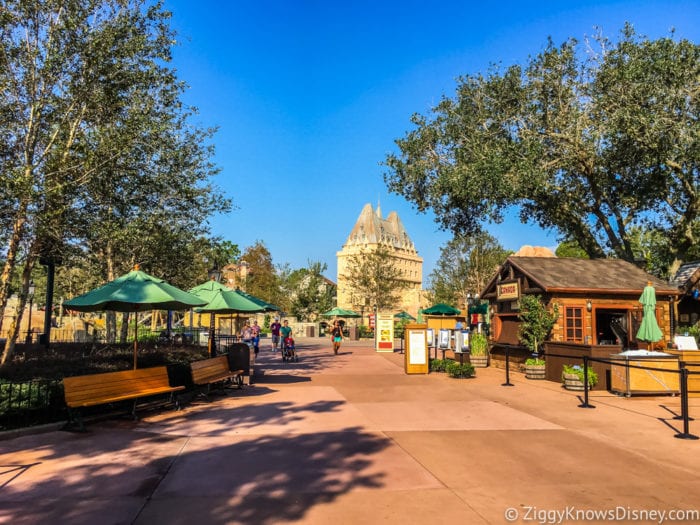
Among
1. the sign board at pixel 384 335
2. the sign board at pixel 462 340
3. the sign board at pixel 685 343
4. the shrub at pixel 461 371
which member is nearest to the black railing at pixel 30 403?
the shrub at pixel 461 371

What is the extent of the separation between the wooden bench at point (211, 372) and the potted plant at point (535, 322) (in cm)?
850

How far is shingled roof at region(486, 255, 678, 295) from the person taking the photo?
16.3 m

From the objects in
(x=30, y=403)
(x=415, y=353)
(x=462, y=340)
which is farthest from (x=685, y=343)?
(x=30, y=403)

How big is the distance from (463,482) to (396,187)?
23.6 metres

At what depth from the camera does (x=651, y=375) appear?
11805 millimetres

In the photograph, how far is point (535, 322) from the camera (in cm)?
1608

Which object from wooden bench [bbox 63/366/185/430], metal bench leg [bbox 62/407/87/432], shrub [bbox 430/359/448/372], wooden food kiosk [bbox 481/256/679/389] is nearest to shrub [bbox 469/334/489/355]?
wooden food kiosk [bbox 481/256/679/389]

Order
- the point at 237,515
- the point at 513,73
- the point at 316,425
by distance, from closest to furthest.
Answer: the point at 237,515 → the point at 316,425 → the point at 513,73

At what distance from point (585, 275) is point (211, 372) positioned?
12.3m

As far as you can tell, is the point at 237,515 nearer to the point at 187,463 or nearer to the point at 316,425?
the point at 187,463

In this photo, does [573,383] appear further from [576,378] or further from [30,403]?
Result: [30,403]

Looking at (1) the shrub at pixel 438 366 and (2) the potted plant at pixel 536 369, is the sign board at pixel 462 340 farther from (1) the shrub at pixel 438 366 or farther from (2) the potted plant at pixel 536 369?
(2) the potted plant at pixel 536 369

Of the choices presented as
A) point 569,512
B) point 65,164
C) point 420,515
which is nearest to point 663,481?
point 569,512

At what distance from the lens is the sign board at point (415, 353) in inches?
658
